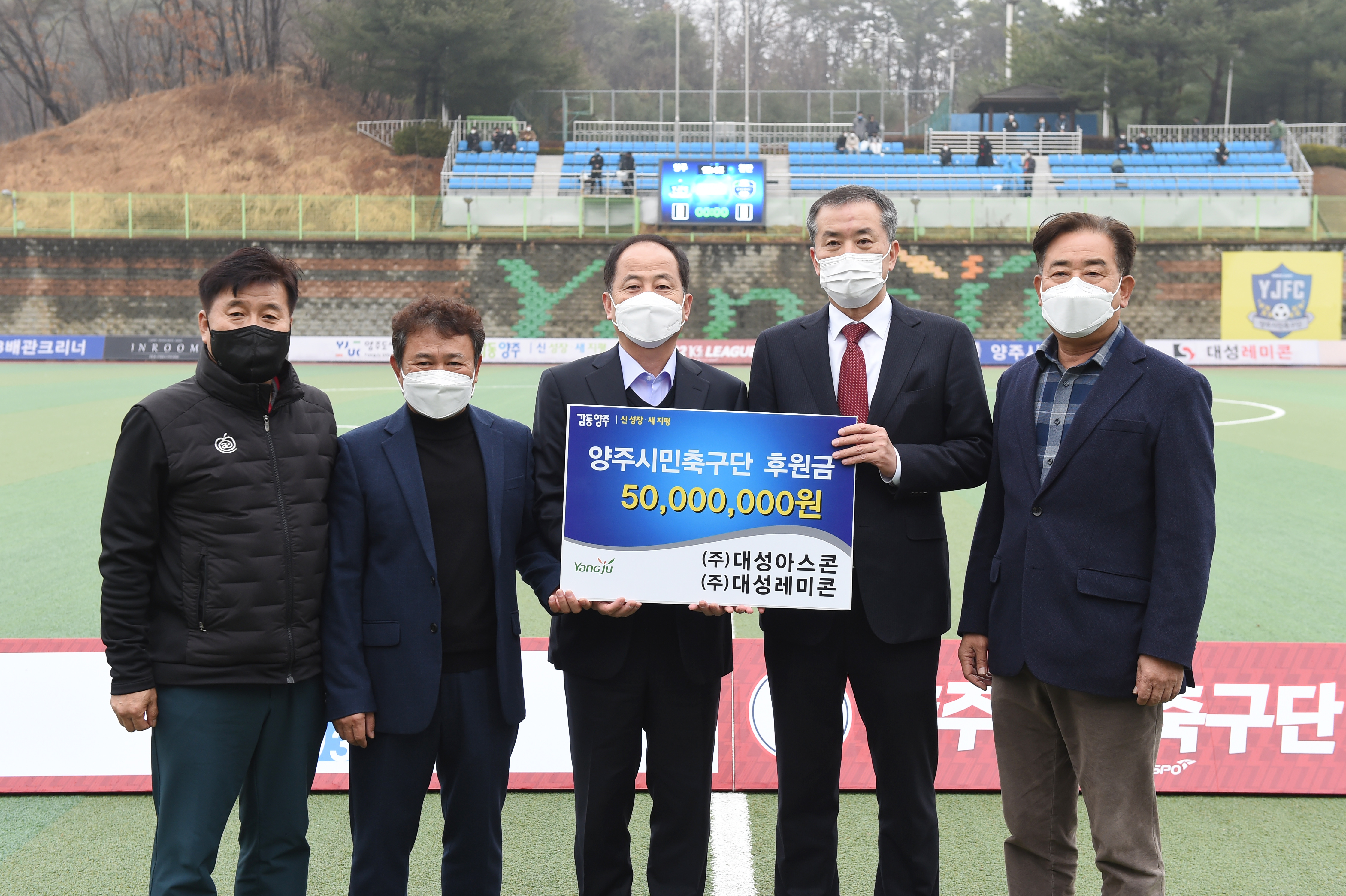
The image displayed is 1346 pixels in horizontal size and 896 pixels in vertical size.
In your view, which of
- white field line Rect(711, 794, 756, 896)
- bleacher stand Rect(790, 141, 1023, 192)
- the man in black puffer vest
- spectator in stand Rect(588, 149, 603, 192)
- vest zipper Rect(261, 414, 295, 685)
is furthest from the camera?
bleacher stand Rect(790, 141, 1023, 192)

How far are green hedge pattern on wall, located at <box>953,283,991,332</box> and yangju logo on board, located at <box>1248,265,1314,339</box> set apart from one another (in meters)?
8.11

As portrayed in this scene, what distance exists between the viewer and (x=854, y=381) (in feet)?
11.0

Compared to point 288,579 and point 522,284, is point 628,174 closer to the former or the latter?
point 522,284

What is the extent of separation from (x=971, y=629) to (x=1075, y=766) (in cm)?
51

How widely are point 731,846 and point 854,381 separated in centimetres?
189

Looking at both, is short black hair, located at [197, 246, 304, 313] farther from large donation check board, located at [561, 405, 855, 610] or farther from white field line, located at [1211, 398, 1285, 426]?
white field line, located at [1211, 398, 1285, 426]

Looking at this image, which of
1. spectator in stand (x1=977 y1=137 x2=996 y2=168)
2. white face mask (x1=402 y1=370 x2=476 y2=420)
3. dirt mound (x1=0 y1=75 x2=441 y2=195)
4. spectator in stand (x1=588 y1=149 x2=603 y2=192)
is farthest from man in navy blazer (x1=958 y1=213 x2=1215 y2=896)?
dirt mound (x1=0 y1=75 x2=441 y2=195)

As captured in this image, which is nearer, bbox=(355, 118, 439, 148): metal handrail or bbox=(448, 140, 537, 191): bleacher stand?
bbox=(448, 140, 537, 191): bleacher stand

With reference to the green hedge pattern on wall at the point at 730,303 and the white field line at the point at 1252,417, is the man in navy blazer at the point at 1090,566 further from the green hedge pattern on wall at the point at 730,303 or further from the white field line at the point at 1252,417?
the green hedge pattern on wall at the point at 730,303

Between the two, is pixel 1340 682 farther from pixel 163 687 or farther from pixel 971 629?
pixel 163 687

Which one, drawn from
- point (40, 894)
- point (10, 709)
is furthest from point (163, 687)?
point (10, 709)

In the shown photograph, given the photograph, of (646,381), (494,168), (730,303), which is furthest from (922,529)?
(494,168)

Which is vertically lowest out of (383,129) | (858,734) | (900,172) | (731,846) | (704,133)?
Answer: (731,846)

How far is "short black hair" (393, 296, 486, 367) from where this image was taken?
3.18 meters
